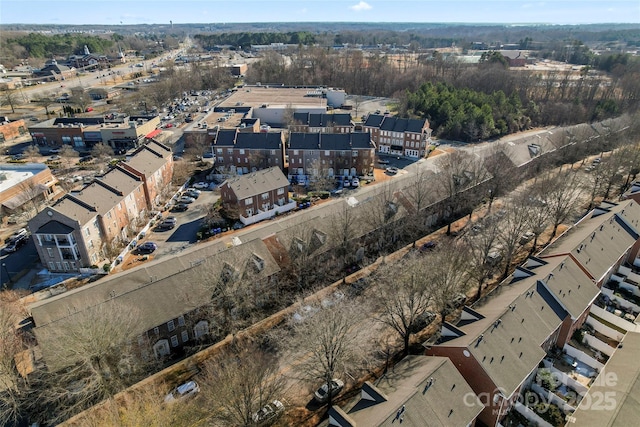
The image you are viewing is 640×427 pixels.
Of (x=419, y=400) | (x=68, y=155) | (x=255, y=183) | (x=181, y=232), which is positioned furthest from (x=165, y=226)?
(x=419, y=400)

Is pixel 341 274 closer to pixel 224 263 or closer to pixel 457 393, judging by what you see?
pixel 224 263

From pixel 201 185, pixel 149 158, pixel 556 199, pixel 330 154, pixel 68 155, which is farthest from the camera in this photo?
pixel 68 155

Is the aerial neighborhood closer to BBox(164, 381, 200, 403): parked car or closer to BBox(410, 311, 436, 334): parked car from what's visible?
BBox(164, 381, 200, 403): parked car

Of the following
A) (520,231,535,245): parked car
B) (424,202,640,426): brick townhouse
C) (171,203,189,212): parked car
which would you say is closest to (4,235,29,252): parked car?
(171,203,189,212): parked car

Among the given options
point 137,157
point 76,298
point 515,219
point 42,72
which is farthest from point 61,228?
point 42,72

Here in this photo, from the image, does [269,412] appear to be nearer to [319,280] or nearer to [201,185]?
[319,280]

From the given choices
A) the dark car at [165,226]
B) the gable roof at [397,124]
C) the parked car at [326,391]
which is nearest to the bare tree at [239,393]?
the parked car at [326,391]

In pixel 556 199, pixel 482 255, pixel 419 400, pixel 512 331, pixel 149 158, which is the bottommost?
pixel 482 255

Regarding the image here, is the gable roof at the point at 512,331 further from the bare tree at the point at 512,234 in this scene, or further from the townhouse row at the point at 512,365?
the bare tree at the point at 512,234
